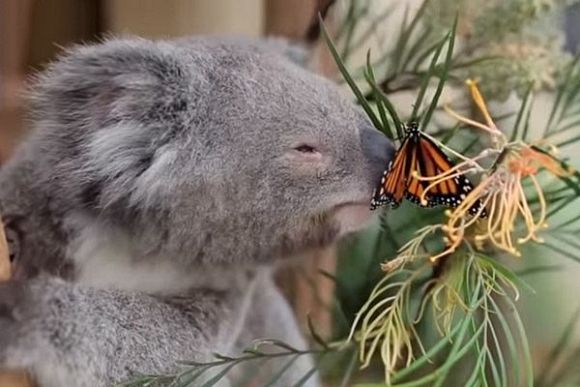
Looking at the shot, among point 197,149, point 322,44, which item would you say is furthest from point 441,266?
point 322,44

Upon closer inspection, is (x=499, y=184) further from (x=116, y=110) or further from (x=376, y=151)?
(x=116, y=110)

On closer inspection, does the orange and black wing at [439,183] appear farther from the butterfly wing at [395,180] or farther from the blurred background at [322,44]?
the blurred background at [322,44]

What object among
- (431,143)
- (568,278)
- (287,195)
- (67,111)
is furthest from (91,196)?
(568,278)

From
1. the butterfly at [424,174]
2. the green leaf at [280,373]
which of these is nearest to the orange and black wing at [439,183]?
the butterfly at [424,174]

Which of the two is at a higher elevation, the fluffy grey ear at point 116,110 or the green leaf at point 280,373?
the fluffy grey ear at point 116,110

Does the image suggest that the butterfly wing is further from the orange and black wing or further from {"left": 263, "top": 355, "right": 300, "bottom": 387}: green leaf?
{"left": 263, "top": 355, "right": 300, "bottom": 387}: green leaf

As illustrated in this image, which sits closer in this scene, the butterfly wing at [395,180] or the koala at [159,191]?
the butterfly wing at [395,180]
